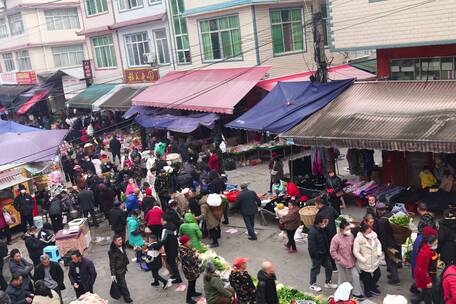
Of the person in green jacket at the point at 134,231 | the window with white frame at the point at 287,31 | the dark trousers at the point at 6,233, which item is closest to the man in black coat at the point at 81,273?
the person in green jacket at the point at 134,231

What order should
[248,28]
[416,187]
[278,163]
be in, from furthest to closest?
[248,28] < [278,163] < [416,187]

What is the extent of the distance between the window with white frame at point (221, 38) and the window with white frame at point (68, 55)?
23.4 meters

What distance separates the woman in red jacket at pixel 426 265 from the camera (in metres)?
8.23

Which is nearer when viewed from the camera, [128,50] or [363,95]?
[363,95]

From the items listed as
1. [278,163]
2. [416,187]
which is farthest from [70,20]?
[416,187]

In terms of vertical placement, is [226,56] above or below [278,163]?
above

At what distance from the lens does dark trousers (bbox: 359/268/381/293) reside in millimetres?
9430

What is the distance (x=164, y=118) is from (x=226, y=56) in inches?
174

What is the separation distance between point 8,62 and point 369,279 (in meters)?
47.6

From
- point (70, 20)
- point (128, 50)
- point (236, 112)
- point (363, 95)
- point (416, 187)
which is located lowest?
point (416, 187)

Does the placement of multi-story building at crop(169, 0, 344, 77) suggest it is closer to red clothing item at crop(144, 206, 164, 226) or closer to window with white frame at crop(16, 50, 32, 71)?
red clothing item at crop(144, 206, 164, 226)

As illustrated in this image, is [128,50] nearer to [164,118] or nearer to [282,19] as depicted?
[164,118]

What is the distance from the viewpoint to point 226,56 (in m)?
24.1

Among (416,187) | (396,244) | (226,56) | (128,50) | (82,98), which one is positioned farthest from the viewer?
(82,98)
